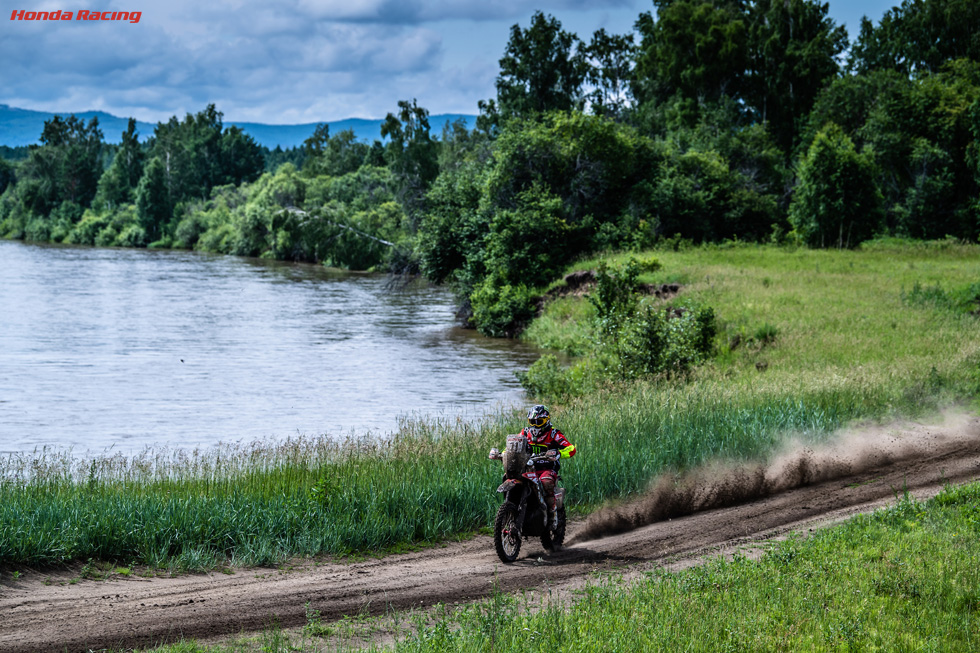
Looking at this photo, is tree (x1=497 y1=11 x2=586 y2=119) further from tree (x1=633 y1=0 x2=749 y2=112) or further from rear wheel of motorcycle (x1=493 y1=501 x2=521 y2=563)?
rear wheel of motorcycle (x1=493 y1=501 x2=521 y2=563)

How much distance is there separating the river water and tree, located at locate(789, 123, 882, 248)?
21182mm

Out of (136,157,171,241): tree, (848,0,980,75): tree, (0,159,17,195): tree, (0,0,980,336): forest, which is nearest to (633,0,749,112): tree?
(0,0,980,336): forest

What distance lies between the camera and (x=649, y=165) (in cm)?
5075

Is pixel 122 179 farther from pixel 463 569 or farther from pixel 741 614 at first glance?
pixel 741 614

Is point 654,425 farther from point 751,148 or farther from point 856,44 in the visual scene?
point 856,44

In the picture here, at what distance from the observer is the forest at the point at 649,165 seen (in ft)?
151

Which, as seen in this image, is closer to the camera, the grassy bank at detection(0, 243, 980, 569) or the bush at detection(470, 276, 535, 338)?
the grassy bank at detection(0, 243, 980, 569)

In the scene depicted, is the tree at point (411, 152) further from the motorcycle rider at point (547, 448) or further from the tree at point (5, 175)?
the tree at point (5, 175)

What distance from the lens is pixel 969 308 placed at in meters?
28.8

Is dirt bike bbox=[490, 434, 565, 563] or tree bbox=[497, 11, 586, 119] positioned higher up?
tree bbox=[497, 11, 586, 119]

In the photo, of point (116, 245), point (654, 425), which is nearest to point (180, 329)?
point (654, 425)

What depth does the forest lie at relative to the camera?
151 ft

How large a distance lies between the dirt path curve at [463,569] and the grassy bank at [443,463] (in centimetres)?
54

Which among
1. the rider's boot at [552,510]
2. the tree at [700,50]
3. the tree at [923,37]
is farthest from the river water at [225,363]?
the tree at [923,37]
